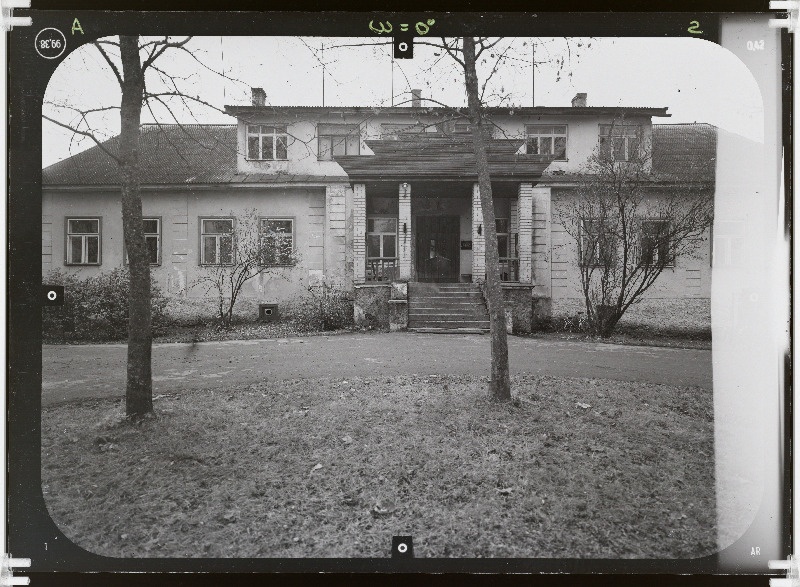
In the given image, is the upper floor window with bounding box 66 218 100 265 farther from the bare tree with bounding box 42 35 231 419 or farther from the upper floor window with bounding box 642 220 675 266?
the upper floor window with bounding box 642 220 675 266

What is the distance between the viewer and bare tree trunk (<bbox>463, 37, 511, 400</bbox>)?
1756mm

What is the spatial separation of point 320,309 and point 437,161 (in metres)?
0.90

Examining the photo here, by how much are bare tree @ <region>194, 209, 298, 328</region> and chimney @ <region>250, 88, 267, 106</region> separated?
492 millimetres

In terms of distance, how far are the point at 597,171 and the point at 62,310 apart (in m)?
2.57

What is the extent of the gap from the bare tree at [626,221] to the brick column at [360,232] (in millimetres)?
→ 941

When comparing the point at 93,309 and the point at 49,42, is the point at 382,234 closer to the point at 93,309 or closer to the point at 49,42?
the point at 93,309

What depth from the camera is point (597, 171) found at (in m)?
1.90

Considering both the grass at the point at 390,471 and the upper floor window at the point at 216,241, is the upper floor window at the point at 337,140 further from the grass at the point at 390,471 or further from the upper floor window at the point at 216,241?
the grass at the point at 390,471

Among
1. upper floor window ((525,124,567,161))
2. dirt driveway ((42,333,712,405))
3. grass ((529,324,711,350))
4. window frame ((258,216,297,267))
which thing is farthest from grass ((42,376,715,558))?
upper floor window ((525,124,567,161))

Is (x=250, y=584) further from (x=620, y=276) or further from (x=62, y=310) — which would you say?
(x=620, y=276)

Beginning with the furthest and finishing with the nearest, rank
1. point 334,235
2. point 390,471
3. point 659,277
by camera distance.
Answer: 1. point 334,235
2. point 659,277
3. point 390,471

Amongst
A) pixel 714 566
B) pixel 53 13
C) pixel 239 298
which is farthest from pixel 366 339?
pixel 53 13

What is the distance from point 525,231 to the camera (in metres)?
1.83

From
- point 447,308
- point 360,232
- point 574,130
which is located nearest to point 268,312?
point 360,232
